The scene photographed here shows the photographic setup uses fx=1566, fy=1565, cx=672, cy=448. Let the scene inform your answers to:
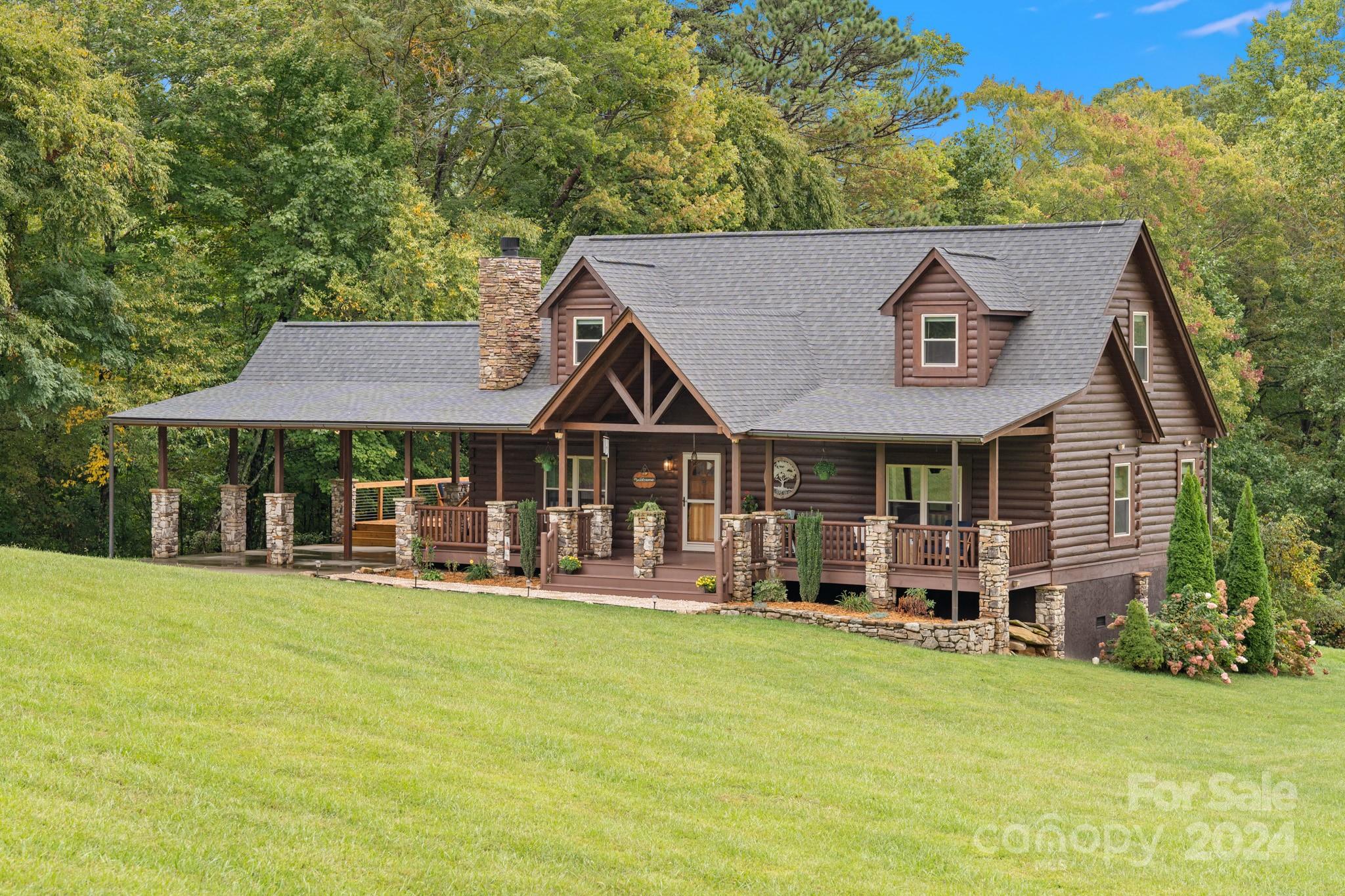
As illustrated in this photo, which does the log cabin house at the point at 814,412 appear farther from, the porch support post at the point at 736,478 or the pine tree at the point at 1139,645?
the pine tree at the point at 1139,645

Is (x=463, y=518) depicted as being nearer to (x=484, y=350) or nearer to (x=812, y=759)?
(x=484, y=350)

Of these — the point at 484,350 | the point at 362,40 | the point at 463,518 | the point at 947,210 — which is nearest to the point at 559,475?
the point at 463,518

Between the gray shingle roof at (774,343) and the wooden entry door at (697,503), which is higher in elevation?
the gray shingle roof at (774,343)

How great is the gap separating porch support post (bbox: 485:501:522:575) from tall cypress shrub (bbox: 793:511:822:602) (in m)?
5.89

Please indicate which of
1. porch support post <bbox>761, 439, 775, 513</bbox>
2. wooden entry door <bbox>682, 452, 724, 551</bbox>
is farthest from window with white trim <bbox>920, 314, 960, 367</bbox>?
wooden entry door <bbox>682, 452, 724, 551</bbox>

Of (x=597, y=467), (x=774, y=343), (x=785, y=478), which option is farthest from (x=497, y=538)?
(x=774, y=343)

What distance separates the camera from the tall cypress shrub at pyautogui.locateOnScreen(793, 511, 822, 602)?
1043 inches

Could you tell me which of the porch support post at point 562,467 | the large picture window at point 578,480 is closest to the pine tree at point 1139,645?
the porch support post at point 562,467

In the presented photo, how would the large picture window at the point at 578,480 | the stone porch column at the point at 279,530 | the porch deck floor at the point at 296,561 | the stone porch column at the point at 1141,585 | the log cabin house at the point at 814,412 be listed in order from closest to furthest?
the log cabin house at the point at 814,412, the stone porch column at the point at 1141,585, the porch deck floor at the point at 296,561, the large picture window at the point at 578,480, the stone porch column at the point at 279,530

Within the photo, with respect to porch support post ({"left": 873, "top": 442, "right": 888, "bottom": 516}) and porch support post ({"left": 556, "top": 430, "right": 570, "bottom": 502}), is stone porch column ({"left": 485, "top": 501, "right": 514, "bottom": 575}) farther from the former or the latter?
porch support post ({"left": 873, "top": 442, "right": 888, "bottom": 516})

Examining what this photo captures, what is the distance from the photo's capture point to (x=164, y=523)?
32.7 meters

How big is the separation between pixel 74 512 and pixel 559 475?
16.7 m

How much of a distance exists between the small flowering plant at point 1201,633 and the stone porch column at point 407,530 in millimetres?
13950

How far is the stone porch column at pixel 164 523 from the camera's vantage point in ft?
107
